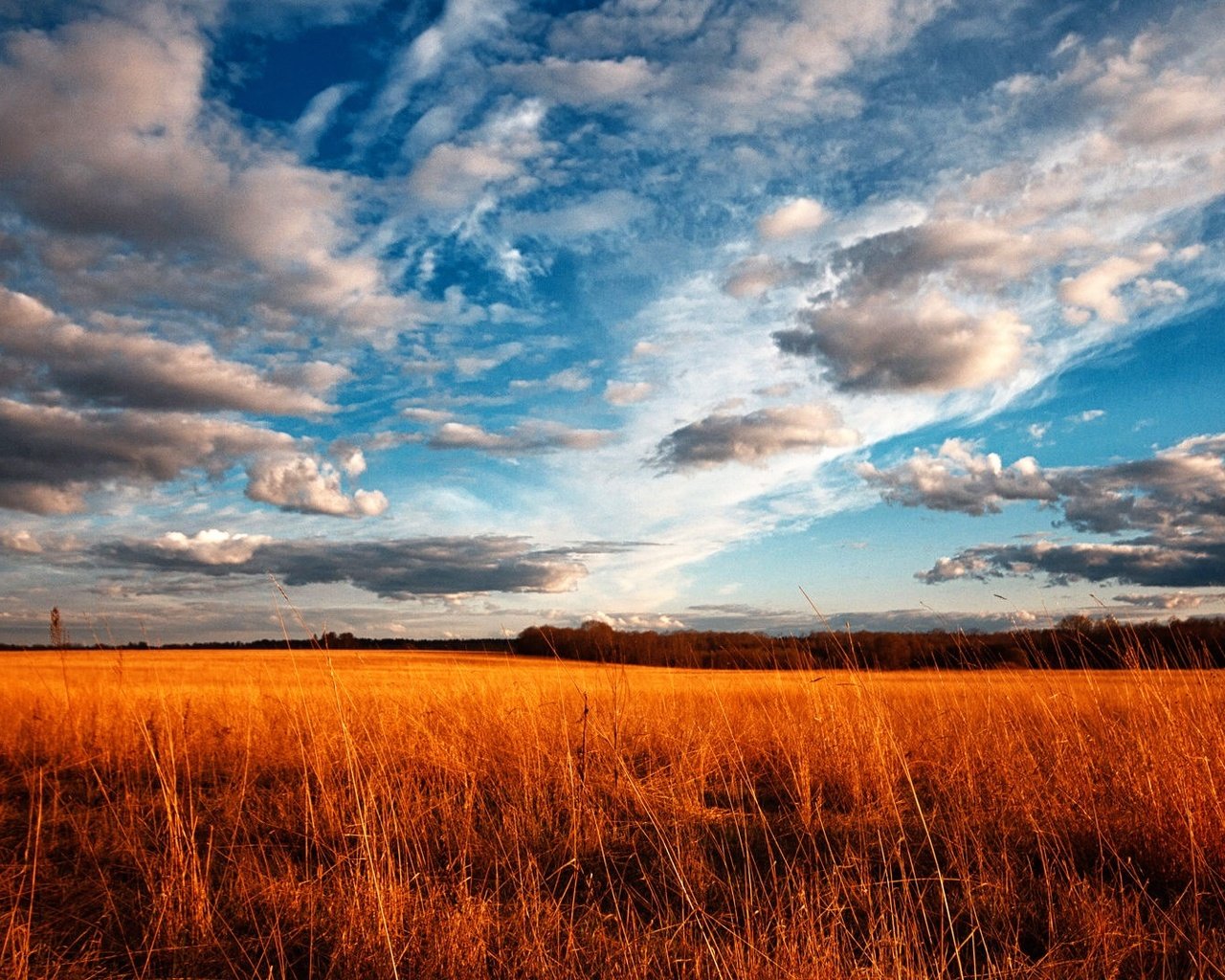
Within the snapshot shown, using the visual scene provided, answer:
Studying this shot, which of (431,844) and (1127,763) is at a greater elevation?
(1127,763)

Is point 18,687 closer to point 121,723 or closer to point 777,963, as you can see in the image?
point 121,723

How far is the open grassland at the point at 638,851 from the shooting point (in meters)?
3.05

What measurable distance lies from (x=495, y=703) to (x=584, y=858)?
162 inches

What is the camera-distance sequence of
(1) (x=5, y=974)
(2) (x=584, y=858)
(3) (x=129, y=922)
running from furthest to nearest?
1. (2) (x=584, y=858)
2. (3) (x=129, y=922)
3. (1) (x=5, y=974)

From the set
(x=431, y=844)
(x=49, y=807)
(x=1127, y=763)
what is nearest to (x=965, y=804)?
(x=1127, y=763)

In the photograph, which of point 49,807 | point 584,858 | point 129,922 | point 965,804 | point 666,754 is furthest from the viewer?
point 666,754

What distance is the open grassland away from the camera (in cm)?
305

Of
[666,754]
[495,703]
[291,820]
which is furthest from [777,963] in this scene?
[495,703]

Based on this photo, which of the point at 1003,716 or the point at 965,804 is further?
the point at 1003,716

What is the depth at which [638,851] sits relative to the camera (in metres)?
4.62

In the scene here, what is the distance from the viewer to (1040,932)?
10.9 ft

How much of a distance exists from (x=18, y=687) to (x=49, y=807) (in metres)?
11.5

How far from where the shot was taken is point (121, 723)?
340 inches

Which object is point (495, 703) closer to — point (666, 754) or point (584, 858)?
point (666, 754)
